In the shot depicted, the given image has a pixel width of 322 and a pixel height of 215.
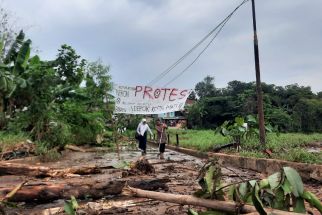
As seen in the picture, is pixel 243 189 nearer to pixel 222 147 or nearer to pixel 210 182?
pixel 210 182

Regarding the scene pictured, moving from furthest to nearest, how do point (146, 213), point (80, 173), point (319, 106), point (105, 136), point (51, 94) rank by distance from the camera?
point (319, 106)
point (105, 136)
point (51, 94)
point (80, 173)
point (146, 213)

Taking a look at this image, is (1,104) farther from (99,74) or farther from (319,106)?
(319,106)

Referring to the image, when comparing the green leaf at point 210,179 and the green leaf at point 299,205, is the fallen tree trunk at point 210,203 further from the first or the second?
the green leaf at point 299,205

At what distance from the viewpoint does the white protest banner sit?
1756cm

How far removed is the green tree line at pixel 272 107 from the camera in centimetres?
3634

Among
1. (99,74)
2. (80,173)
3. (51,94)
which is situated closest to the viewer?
(80,173)

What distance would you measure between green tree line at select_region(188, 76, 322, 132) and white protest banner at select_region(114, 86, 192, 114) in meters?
21.4

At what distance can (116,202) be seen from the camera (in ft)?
19.2

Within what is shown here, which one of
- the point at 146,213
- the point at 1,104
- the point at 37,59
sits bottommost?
the point at 146,213

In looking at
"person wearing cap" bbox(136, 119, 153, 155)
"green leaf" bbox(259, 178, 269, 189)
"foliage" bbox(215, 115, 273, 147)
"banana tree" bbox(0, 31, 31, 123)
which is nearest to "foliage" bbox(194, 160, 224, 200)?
"green leaf" bbox(259, 178, 269, 189)

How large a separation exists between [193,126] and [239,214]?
44.8m

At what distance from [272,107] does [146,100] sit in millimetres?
27152

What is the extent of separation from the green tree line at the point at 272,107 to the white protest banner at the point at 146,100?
21.4 metres

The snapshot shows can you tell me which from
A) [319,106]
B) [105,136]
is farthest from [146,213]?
[319,106]
